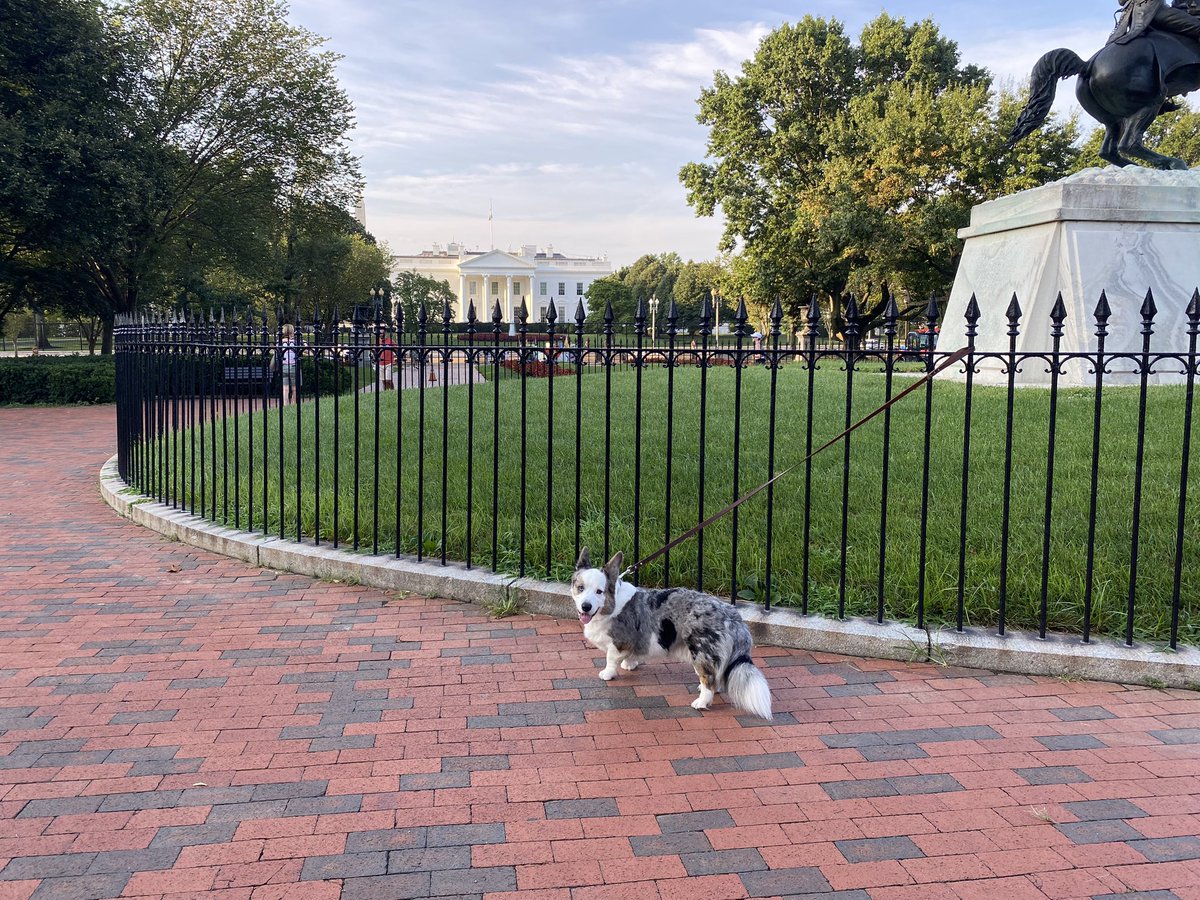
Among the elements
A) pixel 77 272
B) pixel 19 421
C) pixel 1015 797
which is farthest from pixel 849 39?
pixel 1015 797

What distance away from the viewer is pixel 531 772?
3115 millimetres

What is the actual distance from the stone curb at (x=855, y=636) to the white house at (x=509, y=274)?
93256 mm

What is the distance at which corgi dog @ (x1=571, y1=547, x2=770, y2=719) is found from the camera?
3590mm

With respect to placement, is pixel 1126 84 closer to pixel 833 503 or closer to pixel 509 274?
pixel 833 503

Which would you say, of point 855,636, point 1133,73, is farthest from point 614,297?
point 855,636

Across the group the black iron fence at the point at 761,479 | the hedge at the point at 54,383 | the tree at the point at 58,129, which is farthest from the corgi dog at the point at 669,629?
the hedge at the point at 54,383

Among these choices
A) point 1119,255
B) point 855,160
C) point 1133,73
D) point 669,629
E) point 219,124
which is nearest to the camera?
point 669,629

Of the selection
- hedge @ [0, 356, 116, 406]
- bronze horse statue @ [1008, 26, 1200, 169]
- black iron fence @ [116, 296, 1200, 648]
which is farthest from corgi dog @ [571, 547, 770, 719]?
hedge @ [0, 356, 116, 406]

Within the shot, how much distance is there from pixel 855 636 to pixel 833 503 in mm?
1989

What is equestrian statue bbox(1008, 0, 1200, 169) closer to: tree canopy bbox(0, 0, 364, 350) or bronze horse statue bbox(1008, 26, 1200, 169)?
bronze horse statue bbox(1008, 26, 1200, 169)

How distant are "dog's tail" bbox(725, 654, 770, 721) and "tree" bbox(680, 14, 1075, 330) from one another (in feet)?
90.1

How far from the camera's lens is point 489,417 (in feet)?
36.5

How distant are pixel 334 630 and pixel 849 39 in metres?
36.7

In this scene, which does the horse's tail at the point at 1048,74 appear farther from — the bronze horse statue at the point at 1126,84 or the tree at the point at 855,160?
the tree at the point at 855,160
